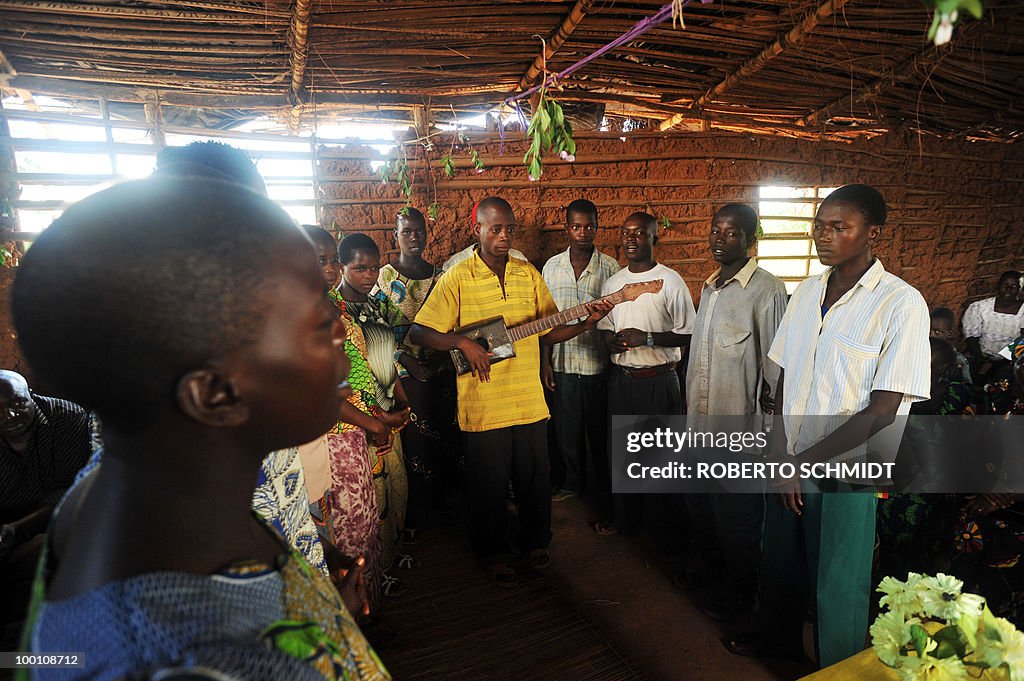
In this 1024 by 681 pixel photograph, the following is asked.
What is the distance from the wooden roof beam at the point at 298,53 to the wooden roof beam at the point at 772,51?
2609 mm

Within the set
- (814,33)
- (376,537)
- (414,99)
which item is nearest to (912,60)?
(814,33)

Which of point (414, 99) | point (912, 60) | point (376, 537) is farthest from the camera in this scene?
point (414, 99)

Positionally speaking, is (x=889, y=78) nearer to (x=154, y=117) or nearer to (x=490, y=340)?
(x=490, y=340)

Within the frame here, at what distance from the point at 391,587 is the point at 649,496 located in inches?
64.0

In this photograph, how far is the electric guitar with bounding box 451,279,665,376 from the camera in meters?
3.03

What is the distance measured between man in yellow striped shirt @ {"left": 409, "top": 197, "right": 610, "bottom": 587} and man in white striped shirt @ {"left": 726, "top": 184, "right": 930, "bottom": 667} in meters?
1.27

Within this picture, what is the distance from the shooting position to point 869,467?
2.06 metres

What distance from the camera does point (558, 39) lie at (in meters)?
3.04

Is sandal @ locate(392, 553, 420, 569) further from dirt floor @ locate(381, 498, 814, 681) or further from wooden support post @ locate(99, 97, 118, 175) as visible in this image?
wooden support post @ locate(99, 97, 118, 175)

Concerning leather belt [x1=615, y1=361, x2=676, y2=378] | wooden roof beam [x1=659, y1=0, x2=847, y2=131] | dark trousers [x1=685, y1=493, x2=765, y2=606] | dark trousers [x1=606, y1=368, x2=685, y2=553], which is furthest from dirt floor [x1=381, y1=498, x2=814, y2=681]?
wooden roof beam [x1=659, y1=0, x2=847, y2=131]

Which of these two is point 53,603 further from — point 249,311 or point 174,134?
point 174,134

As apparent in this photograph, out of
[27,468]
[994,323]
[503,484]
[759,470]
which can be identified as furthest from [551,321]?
[994,323]

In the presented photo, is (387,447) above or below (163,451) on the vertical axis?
below

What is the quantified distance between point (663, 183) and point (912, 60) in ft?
6.11
